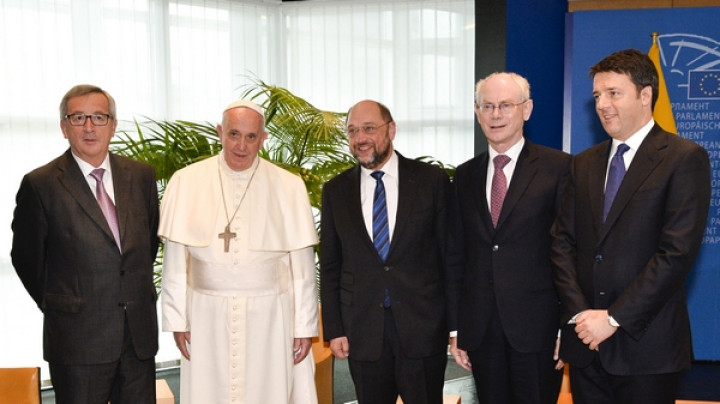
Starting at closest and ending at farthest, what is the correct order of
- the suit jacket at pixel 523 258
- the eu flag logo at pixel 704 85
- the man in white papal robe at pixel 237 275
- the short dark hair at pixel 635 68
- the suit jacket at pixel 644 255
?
the suit jacket at pixel 644 255 < the short dark hair at pixel 635 68 < the suit jacket at pixel 523 258 < the man in white papal robe at pixel 237 275 < the eu flag logo at pixel 704 85

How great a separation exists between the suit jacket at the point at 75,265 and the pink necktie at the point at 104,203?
33mm

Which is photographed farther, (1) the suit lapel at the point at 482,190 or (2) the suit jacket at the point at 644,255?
(1) the suit lapel at the point at 482,190

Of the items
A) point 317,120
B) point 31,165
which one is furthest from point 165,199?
point 31,165

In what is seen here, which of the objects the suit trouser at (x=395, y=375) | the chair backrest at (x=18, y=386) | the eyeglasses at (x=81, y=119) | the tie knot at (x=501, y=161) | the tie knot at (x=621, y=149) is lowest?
the chair backrest at (x=18, y=386)

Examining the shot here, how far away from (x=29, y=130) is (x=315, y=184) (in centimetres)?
267

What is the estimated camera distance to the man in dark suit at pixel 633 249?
9.31 feet

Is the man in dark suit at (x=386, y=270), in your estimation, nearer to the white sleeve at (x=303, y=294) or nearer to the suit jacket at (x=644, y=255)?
the white sleeve at (x=303, y=294)

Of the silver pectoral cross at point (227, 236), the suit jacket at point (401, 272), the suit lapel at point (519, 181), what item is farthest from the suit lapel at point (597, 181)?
the silver pectoral cross at point (227, 236)

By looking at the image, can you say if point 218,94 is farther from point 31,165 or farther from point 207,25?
point 31,165

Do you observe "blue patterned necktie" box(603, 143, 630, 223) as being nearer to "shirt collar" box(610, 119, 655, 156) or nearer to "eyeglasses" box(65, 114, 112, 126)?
"shirt collar" box(610, 119, 655, 156)

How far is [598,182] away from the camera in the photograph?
3057mm

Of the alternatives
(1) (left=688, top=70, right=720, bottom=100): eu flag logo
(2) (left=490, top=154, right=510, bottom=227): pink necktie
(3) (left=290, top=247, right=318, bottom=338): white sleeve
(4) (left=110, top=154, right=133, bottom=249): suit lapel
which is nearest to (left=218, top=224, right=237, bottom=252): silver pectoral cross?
(3) (left=290, top=247, right=318, bottom=338): white sleeve

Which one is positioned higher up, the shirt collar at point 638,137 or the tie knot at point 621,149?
the shirt collar at point 638,137

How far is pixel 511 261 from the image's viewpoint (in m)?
3.25
